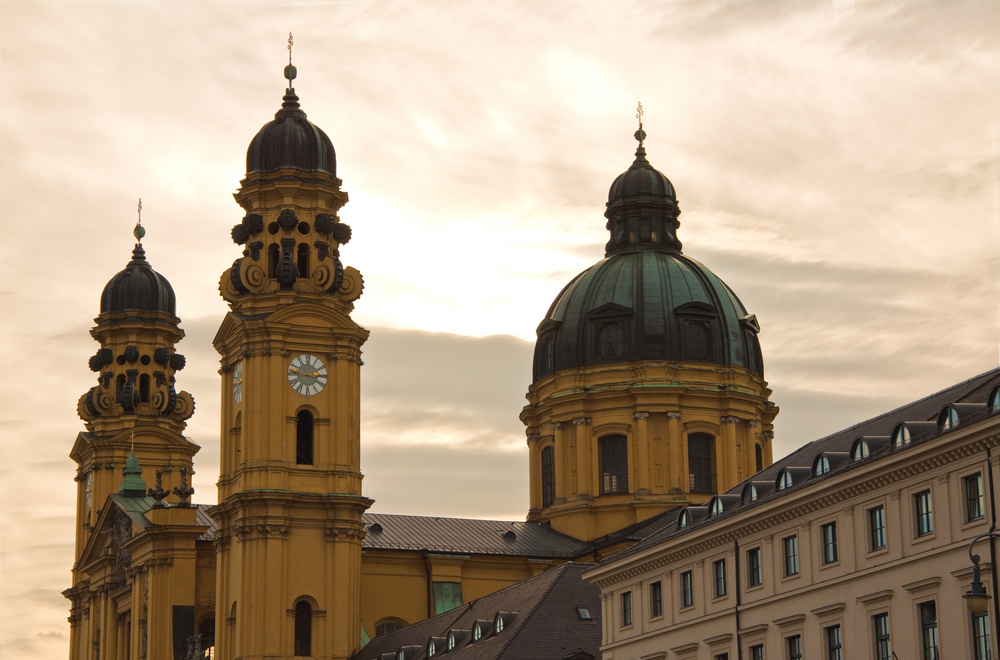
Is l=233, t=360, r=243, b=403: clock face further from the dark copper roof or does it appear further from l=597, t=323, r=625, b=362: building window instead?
l=597, t=323, r=625, b=362: building window

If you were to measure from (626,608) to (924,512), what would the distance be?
18770mm

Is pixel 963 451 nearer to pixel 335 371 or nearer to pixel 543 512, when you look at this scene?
pixel 335 371

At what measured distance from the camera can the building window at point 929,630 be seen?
48688 mm

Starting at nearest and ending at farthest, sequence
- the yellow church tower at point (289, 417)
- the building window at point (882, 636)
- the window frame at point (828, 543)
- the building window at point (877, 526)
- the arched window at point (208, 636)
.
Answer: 1. the building window at point (882, 636)
2. the building window at point (877, 526)
3. the window frame at point (828, 543)
4. the yellow church tower at point (289, 417)
5. the arched window at point (208, 636)

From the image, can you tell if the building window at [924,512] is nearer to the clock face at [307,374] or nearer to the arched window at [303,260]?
the clock face at [307,374]

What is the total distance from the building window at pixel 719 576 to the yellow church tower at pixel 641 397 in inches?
1579

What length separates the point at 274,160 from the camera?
97.1m

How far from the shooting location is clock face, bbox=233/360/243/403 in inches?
3702

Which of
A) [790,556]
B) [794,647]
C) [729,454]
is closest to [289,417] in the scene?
[729,454]

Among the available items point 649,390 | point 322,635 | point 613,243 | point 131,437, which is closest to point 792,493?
point 322,635

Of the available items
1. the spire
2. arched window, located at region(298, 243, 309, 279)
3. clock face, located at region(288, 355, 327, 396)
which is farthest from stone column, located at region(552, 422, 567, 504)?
the spire

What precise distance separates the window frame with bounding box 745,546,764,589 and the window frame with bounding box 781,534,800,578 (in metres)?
1.34

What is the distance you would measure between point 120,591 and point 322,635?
21.0 metres

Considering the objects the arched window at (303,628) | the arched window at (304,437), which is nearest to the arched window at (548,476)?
the arched window at (304,437)
